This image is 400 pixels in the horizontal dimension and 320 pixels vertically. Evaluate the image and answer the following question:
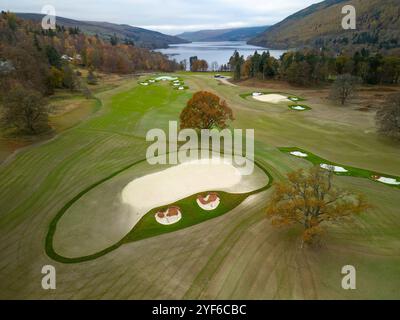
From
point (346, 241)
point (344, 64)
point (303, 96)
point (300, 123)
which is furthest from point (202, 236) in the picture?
point (344, 64)

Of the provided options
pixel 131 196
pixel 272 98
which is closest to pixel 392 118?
pixel 272 98

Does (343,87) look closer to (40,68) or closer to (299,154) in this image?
(299,154)

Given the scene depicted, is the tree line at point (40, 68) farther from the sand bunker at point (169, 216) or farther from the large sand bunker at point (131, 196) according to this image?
the sand bunker at point (169, 216)

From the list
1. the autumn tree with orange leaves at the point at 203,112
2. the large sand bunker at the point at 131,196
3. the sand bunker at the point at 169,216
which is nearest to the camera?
the large sand bunker at the point at 131,196

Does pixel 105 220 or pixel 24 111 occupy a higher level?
pixel 24 111

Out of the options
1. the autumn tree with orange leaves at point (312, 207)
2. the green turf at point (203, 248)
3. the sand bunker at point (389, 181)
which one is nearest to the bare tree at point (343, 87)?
the green turf at point (203, 248)
